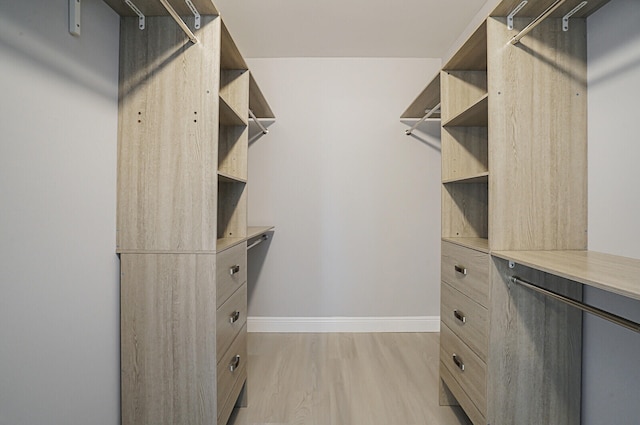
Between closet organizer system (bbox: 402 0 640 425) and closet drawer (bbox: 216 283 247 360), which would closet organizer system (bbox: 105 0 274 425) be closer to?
closet drawer (bbox: 216 283 247 360)

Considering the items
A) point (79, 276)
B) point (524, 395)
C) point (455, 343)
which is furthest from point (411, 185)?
point (79, 276)

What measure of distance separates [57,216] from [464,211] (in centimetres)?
186

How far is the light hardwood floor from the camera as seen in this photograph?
1690 mm

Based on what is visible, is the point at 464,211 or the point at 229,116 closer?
the point at 229,116

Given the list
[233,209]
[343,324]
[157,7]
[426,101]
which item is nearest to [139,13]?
[157,7]

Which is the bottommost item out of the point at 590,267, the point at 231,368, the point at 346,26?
the point at 231,368

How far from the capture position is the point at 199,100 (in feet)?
4.36

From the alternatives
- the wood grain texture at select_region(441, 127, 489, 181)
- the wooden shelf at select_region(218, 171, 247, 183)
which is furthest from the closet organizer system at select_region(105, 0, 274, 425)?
the wood grain texture at select_region(441, 127, 489, 181)

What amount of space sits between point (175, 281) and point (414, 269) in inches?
81.8

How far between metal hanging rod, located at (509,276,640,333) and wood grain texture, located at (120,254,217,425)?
122 centimetres

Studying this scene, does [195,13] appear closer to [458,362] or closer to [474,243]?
[474,243]

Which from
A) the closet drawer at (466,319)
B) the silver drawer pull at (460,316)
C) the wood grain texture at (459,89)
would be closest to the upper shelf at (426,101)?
the wood grain texture at (459,89)

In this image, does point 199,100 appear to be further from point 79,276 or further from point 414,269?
point 414,269

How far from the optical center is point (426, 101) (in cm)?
236
